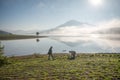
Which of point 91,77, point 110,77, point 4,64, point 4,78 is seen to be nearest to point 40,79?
point 4,78

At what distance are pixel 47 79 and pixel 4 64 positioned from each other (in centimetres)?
1162

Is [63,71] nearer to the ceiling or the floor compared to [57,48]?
nearer to the floor

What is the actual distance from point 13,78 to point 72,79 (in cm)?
544

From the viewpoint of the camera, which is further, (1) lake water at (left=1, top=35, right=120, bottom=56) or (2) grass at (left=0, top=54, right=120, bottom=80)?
(1) lake water at (left=1, top=35, right=120, bottom=56)

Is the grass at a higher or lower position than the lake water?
lower

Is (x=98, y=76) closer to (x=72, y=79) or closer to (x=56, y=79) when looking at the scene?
(x=72, y=79)

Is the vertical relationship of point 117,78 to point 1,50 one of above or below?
below

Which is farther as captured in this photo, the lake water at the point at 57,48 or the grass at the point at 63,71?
the lake water at the point at 57,48

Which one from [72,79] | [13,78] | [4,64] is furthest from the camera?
[4,64]

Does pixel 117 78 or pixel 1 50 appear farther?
pixel 1 50

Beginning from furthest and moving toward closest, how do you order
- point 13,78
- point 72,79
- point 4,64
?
point 4,64, point 13,78, point 72,79

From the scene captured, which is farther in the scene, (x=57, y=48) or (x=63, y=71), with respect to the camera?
(x=57, y=48)

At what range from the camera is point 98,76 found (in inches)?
566

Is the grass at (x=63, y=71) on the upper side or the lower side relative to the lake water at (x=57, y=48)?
lower
